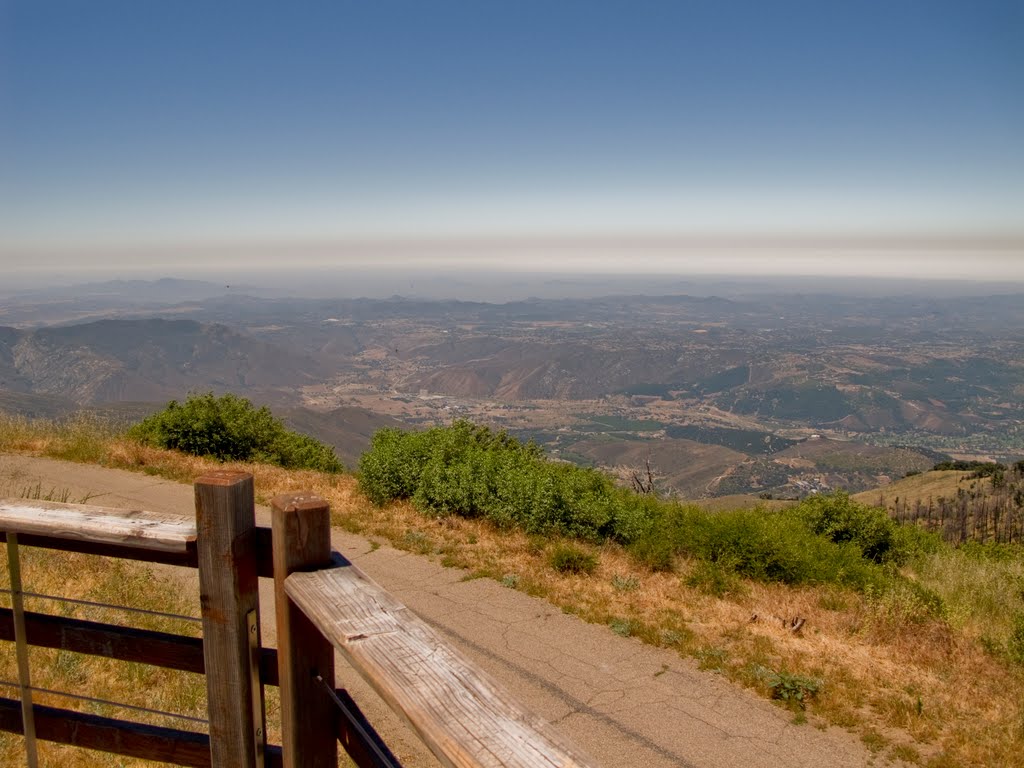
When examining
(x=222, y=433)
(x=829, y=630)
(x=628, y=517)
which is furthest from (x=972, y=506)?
(x=222, y=433)

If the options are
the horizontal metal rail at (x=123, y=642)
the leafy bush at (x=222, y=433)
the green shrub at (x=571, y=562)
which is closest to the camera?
the horizontal metal rail at (x=123, y=642)

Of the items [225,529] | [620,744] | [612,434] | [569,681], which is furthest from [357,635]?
[612,434]

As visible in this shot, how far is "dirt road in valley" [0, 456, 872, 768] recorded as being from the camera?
209 inches

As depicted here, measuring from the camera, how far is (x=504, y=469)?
486 inches

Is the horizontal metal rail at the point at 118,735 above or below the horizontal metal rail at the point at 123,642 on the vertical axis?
below

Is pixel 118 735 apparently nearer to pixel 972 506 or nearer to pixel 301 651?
pixel 301 651

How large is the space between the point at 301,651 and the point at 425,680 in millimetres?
554

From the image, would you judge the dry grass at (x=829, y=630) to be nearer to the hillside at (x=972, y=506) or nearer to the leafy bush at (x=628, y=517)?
the leafy bush at (x=628, y=517)

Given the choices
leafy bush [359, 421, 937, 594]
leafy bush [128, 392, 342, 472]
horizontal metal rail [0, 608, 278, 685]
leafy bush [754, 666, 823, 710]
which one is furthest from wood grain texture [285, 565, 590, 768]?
leafy bush [128, 392, 342, 472]

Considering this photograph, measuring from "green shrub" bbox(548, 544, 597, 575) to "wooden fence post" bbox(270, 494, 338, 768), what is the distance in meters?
7.93

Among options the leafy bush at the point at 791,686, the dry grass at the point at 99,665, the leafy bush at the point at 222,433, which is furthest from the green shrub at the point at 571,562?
the leafy bush at the point at 222,433

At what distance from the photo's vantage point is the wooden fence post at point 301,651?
172cm

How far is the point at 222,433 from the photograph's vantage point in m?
16.5

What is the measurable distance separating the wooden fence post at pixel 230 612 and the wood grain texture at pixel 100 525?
0.15m
